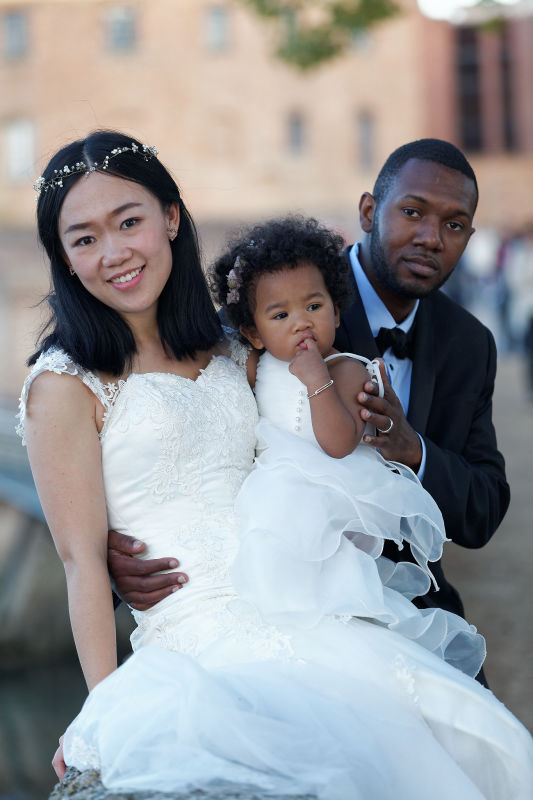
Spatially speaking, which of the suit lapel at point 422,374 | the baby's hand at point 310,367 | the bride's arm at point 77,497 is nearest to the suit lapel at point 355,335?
the suit lapel at point 422,374

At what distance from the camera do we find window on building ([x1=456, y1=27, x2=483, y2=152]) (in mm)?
43969

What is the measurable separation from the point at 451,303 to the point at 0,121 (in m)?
34.3

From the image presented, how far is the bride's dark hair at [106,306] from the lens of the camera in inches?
111

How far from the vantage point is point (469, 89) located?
147ft

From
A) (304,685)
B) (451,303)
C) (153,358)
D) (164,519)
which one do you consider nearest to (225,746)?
(304,685)

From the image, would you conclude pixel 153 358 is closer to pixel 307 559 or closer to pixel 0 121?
pixel 307 559

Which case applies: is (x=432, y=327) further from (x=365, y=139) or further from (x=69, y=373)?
(x=365, y=139)

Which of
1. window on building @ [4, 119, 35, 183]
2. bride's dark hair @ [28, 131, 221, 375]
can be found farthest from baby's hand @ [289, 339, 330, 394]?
window on building @ [4, 119, 35, 183]

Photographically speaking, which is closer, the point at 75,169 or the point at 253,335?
the point at 75,169

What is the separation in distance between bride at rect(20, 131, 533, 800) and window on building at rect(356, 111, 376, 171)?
3332cm

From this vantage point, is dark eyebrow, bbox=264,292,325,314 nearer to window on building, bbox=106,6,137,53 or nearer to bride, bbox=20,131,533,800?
bride, bbox=20,131,533,800

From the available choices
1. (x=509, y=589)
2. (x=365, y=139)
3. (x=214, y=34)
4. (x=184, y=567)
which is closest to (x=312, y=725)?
(x=184, y=567)

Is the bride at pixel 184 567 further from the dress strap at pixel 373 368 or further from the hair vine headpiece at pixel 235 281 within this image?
the dress strap at pixel 373 368

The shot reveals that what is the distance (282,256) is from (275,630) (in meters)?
1.02
